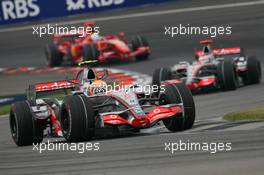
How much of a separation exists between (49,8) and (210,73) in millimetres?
17749

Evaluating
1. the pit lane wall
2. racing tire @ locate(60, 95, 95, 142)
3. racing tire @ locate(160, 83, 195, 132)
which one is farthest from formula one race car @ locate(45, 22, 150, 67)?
racing tire @ locate(60, 95, 95, 142)

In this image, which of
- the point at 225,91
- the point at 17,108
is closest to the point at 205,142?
the point at 17,108

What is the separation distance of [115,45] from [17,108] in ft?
54.1

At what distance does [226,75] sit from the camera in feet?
74.0

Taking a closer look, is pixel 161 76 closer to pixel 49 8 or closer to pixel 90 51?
pixel 90 51

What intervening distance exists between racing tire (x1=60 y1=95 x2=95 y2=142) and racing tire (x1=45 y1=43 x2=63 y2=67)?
18817 mm

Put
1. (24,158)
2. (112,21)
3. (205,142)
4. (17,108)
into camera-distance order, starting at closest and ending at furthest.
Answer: (205,142) < (24,158) < (17,108) < (112,21)

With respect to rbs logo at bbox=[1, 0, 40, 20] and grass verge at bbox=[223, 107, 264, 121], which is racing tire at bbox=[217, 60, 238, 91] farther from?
rbs logo at bbox=[1, 0, 40, 20]

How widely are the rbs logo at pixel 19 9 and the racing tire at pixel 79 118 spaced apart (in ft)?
83.0

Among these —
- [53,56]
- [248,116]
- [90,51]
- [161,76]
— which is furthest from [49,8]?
[248,116]

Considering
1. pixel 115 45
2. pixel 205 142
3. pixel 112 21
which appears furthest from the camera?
pixel 112 21

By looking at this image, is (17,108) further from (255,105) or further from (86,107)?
(255,105)

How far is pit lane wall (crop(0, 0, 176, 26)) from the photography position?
39.6 metres

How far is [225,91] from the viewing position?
902 inches
